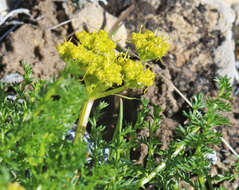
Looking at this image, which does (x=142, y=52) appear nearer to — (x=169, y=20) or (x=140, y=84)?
(x=140, y=84)

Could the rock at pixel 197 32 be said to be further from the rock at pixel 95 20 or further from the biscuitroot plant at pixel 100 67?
the biscuitroot plant at pixel 100 67

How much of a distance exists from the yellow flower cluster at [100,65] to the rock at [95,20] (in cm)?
147

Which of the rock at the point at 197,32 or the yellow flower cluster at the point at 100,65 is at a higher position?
the yellow flower cluster at the point at 100,65

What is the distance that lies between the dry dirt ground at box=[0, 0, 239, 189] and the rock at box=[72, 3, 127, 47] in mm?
134

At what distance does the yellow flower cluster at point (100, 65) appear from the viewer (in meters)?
1.86

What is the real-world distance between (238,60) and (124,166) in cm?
A: 296

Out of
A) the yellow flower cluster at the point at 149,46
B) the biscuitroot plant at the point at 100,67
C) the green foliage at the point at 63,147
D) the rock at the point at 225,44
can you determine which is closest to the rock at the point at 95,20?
the rock at the point at 225,44

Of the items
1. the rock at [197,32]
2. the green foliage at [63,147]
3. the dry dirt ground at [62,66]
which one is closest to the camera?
the green foliage at [63,147]

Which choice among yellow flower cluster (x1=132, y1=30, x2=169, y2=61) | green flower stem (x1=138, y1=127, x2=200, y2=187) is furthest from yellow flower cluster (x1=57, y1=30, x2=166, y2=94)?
green flower stem (x1=138, y1=127, x2=200, y2=187)

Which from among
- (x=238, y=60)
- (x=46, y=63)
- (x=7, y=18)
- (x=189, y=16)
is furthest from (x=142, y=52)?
(x=238, y=60)

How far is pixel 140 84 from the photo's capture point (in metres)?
2.01

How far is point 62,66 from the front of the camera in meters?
3.21

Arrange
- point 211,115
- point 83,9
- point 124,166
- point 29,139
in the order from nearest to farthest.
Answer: point 29,139 < point 211,115 < point 124,166 < point 83,9

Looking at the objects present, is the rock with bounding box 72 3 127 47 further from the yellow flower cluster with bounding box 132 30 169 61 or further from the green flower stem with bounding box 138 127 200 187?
the green flower stem with bounding box 138 127 200 187
